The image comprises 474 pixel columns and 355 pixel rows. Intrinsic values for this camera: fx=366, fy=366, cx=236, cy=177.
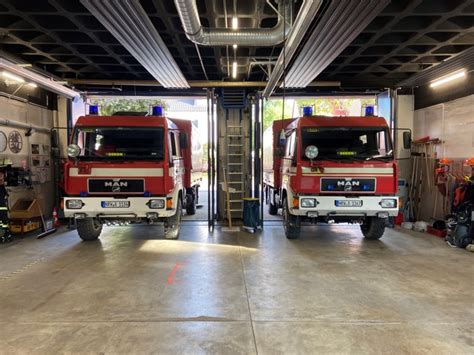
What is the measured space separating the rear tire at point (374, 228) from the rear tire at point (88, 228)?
5.44m

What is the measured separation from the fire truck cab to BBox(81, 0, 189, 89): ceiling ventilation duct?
2925 millimetres

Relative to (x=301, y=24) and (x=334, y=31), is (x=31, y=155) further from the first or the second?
(x=334, y=31)

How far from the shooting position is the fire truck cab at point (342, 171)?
6.66 meters

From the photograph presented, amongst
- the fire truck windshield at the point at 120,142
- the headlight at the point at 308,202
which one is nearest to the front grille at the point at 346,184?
the headlight at the point at 308,202

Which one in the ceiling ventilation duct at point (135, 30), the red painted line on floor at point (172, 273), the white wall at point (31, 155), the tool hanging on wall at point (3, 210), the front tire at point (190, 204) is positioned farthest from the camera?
the front tire at point (190, 204)

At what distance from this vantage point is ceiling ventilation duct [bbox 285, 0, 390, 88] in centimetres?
475

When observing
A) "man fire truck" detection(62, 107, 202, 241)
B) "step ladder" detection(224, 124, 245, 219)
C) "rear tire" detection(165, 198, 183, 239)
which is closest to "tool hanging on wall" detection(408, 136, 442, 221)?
"step ladder" detection(224, 124, 245, 219)

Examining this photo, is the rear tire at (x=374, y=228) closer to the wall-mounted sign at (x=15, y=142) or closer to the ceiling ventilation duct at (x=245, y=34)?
the ceiling ventilation duct at (x=245, y=34)

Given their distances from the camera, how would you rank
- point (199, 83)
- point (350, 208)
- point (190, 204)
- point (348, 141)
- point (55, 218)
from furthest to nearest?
1. point (190, 204)
2. point (199, 83)
3. point (55, 218)
4. point (348, 141)
5. point (350, 208)

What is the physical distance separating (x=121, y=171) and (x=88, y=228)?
157 centimetres

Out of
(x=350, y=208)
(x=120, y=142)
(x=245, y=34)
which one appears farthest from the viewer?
(x=120, y=142)

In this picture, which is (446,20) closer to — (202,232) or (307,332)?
(307,332)

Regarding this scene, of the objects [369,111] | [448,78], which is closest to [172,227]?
[369,111]

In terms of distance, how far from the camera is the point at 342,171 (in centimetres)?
666
